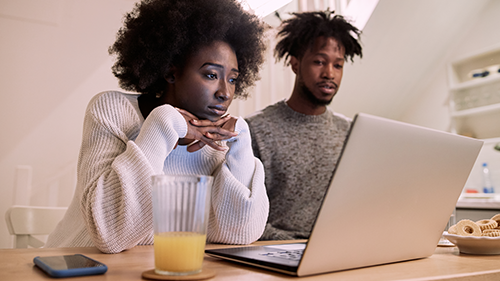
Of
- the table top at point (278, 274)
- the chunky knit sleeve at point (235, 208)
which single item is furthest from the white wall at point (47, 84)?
the table top at point (278, 274)

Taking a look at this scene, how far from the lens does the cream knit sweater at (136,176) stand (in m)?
0.74

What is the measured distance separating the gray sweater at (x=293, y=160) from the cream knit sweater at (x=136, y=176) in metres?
0.58

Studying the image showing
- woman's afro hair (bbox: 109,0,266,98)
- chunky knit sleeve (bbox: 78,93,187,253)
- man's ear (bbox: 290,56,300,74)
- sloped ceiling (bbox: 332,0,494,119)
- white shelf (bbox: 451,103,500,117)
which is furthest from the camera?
white shelf (bbox: 451,103,500,117)

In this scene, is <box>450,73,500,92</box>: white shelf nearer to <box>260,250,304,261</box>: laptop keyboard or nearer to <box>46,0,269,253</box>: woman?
<box>46,0,269,253</box>: woman

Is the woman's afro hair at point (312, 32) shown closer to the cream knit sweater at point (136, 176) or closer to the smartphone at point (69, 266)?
the cream knit sweater at point (136, 176)

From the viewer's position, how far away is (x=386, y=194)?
0.46 m

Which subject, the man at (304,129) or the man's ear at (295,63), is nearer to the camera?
the man at (304,129)

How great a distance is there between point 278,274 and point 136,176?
411 millimetres

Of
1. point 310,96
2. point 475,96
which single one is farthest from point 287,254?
point 475,96

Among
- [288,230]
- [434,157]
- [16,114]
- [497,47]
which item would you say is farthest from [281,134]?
[497,47]

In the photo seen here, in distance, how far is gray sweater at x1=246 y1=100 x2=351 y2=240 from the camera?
161 cm

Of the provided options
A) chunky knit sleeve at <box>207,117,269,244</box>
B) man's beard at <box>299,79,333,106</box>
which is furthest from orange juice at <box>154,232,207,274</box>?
man's beard at <box>299,79,333,106</box>

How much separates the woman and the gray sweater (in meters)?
0.49

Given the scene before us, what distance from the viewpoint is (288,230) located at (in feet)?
5.21
